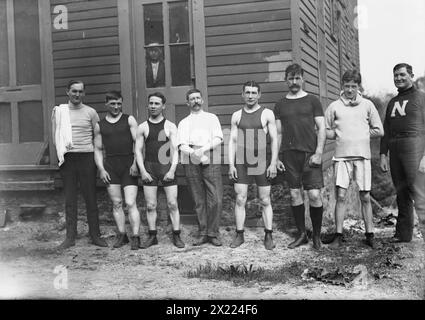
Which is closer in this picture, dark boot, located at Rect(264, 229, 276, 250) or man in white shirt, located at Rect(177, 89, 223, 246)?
dark boot, located at Rect(264, 229, 276, 250)

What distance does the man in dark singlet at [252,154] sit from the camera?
541 centimetres

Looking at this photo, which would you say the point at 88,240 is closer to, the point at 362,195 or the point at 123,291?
the point at 123,291

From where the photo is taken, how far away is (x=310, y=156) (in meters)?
5.36

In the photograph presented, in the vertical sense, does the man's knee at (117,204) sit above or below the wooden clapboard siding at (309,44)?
below

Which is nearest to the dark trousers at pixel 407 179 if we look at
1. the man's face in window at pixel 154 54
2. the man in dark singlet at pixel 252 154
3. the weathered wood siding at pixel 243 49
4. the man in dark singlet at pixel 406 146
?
the man in dark singlet at pixel 406 146

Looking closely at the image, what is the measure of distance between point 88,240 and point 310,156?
9.62 ft

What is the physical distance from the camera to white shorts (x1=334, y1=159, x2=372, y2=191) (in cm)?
527

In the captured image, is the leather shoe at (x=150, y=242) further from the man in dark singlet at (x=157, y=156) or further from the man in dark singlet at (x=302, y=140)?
the man in dark singlet at (x=302, y=140)

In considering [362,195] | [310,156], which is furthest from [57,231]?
[362,195]

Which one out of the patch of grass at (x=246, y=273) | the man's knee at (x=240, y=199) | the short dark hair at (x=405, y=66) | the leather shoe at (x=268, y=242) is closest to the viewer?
the patch of grass at (x=246, y=273)

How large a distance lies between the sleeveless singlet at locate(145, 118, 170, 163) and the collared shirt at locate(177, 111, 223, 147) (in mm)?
201

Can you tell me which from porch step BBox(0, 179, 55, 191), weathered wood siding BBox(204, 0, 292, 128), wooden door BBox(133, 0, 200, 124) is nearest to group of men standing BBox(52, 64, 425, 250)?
weathered wood siding BBox(204, 0, 292, 128)

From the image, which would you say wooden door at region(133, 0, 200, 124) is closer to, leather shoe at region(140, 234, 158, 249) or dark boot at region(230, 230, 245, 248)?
leather shoe at region(140, 234, 158, 249)

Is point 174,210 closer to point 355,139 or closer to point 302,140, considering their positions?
point 302,140
